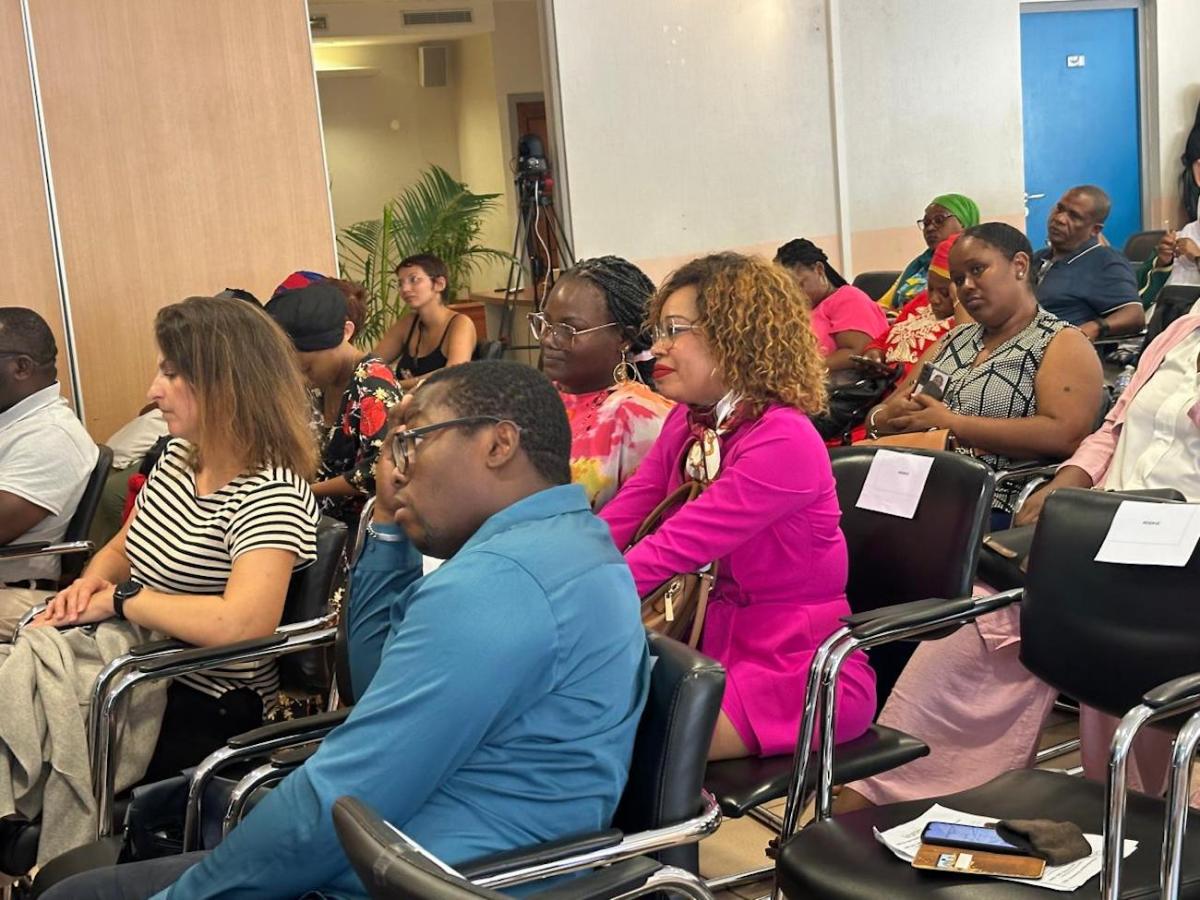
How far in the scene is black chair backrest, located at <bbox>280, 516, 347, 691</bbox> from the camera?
2684 millimetres

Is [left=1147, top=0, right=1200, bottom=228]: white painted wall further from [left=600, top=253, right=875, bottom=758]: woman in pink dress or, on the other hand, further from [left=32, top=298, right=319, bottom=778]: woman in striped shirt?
[left=32, top=298, right=319, bottom=778]: woman in striped shirt

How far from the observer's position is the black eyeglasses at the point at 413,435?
5.67 ft

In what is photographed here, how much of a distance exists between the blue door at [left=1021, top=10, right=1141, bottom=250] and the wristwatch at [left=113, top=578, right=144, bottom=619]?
25.9ft

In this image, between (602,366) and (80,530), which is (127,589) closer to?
(80,530)

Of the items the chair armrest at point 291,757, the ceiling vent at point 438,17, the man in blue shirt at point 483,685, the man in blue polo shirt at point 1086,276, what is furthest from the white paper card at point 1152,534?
the ceiling vent at point 438,17

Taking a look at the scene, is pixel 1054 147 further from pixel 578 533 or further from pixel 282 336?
pixel 578 533

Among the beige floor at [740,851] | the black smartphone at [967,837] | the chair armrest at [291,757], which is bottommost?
the beige floor at [740,851]

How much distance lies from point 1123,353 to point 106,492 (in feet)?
10.9

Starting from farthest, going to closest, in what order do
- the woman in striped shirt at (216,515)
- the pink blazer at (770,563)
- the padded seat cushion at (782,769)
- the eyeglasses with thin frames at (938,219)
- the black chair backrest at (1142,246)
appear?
the black chair backrest at (1142,246)
the eyeglasses with thin frames at (938,219)
the woman in striped shirt at (216,515)
the pink blazer at (770,563)
the padded seat cushion at (782,769)

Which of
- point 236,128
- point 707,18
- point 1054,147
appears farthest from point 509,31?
point 236,128

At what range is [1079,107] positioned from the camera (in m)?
9.63

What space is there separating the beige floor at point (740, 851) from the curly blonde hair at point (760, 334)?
928 mm

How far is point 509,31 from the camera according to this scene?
376 inches

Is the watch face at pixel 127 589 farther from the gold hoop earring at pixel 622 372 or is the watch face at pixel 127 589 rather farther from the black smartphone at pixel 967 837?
the black smartphone at pixel 967 837
